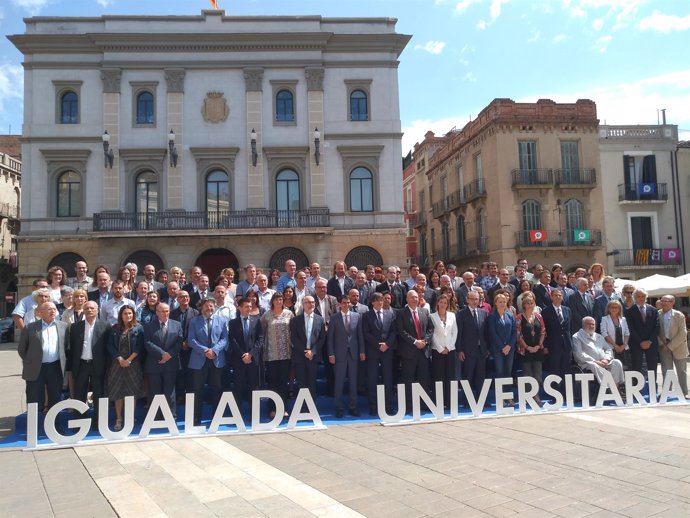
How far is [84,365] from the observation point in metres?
8.60

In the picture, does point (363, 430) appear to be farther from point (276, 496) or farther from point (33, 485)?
point (33, 485)

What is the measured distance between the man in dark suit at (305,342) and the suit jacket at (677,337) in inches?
261

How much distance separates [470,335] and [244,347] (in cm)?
376

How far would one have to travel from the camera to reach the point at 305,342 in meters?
9.30

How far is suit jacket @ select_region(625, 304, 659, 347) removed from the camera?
1078 cm

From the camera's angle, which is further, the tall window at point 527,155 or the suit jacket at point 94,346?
the tall window at point 527,155

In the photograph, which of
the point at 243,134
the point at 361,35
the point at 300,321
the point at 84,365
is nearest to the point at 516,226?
the point at 361,35

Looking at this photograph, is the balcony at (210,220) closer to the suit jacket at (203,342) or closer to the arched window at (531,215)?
the arched window at (531,215)

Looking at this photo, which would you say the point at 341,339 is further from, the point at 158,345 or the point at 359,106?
the point at 359,106

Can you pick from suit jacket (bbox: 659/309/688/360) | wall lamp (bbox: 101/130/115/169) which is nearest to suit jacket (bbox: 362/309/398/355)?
suit jacket (bbox: 659/309/688/360)

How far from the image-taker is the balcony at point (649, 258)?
31.9 metres

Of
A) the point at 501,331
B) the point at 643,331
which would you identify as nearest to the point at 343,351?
the point at 501,331

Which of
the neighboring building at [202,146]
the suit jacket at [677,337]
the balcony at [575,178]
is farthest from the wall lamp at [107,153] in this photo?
the suit jacket at [677,337]

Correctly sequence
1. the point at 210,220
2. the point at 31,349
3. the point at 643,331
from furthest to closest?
the point at 210,220
the point at 643,331
the point at 31,349
